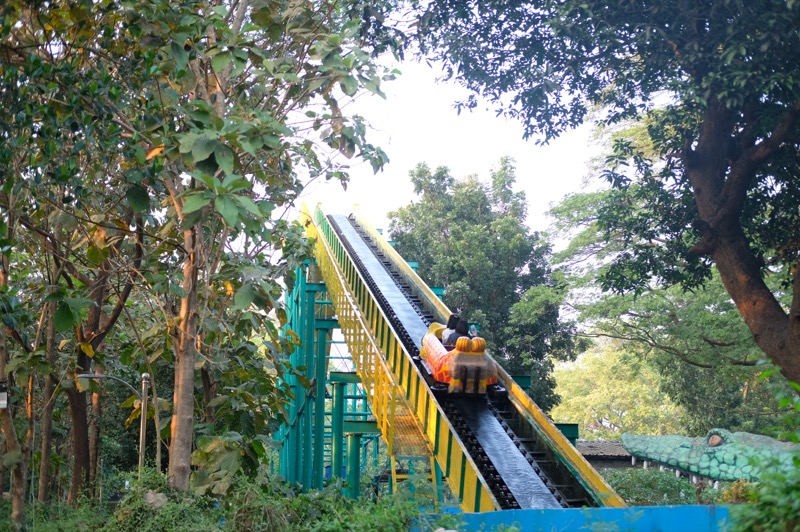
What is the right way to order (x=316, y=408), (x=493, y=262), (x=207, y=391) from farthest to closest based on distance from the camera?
(x=493, y=262) < (x=316, y=408) < (x=207, y=391)

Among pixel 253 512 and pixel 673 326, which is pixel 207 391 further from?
pixel 673 326

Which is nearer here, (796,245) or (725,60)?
(725,60)

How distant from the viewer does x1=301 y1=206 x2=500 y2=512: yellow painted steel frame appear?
33.3 ft

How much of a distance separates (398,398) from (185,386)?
583 centimetres

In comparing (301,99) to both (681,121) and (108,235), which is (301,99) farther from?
(681,121)

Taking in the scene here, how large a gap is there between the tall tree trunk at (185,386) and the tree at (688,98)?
7.18 m

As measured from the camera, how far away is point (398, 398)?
1312 cm

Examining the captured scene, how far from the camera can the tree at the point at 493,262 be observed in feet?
86.3

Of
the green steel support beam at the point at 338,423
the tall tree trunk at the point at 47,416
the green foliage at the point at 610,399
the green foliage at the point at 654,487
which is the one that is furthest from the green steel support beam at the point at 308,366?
the green foliage at the point at 610,399

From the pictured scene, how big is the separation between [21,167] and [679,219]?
11.0 m

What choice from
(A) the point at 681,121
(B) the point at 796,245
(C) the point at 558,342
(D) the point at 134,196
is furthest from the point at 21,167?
(C) the point at 558,342

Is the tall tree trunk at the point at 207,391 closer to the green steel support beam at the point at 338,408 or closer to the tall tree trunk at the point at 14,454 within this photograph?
the tall tree trunk at the point at 14,454

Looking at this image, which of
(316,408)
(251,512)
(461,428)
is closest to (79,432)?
(461,428)

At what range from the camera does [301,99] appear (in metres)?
8.76
